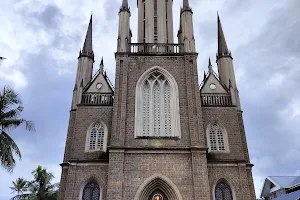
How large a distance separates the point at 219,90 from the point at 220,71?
2604mm

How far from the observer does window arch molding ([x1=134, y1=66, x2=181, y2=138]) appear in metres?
19.5

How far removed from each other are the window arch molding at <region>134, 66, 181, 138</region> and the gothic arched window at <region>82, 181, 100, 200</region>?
12.8 ft

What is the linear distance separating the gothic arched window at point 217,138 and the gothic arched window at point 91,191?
7.69 m

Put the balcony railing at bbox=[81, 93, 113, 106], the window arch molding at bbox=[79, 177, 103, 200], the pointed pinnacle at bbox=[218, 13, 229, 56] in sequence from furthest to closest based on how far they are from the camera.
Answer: the pointed pinnacle at bbox=[218, 13, 229, 56], the balcony railing at bbox=[81, 93, 113, 106], the window arch molding at bbox=[79, 177, 103, 200]

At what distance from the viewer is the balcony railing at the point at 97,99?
21.5 m

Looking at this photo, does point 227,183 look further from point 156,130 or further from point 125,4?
point 125,4

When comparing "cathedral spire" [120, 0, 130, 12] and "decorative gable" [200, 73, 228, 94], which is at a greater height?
"cathedral spire" [120, 0, 130, 12]

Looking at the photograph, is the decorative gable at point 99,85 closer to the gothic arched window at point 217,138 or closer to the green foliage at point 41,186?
the gothic arched window at point 217,138

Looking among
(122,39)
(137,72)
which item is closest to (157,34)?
(122,39)

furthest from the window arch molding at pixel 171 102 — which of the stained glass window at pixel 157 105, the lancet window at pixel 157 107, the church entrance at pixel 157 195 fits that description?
the church entrance at pixel 157 195

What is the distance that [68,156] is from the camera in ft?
67.1

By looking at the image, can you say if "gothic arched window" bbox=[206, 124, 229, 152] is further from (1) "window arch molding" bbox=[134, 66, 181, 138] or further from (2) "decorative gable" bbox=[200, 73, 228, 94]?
(2) "decorative gable" bbox=[200, 73, 228, 94]

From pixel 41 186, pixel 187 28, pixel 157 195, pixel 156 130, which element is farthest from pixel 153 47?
pixel 41 186

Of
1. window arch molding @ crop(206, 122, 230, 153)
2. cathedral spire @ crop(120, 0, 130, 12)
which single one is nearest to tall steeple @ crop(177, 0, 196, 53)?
cathedral spire @ crop(120, 0, 130, 12)
